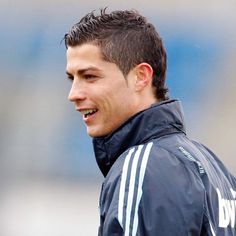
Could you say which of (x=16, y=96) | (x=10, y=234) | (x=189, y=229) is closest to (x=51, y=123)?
(x=16, y=96)

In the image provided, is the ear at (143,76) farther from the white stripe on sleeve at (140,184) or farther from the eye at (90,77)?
the white stripe on sleeve at (140,184)

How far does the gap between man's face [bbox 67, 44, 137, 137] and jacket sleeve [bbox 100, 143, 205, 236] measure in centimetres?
19

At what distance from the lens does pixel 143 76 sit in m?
1.48

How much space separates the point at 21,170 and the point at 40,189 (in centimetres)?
13

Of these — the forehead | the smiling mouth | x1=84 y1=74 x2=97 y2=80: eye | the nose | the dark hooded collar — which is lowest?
the dark hooded collar

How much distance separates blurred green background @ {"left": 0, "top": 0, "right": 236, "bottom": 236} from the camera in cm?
323

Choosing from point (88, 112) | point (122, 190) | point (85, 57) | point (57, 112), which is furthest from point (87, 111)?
point (57, 112)

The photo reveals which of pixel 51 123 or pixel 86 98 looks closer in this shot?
pixel 86 98

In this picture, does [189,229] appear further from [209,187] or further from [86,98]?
[86,98]

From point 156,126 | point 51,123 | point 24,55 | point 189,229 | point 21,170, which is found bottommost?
point 189,229

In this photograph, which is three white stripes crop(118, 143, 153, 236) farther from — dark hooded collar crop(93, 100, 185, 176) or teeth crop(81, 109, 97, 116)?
teeth crop(81, 109, 97, 116)

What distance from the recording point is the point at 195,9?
11.2 ft

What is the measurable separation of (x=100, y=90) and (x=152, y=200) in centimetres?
32

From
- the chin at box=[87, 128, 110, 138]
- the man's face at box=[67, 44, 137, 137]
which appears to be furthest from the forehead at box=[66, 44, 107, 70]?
the chin at box=[87, 128, 110, 138]
